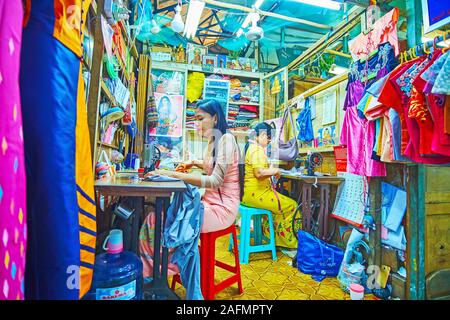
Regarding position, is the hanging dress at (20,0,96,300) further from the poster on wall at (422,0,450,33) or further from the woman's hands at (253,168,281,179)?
the woman's hands at (253,168,281,179)

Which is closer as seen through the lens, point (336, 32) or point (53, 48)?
point (53, 48)

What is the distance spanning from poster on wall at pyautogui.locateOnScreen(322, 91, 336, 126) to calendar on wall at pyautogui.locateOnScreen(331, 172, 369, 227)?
2.30 ft

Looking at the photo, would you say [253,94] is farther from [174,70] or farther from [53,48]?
[53,48]

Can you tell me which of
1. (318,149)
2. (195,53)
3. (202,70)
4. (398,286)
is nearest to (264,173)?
(318,149)

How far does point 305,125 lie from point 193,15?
6.62 ft

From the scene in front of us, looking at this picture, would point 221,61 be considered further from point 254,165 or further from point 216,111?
point 216,111

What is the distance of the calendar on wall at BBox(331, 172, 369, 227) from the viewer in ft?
6.75

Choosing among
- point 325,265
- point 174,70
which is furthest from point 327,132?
point 174,70

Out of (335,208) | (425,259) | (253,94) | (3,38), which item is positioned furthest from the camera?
(253,94)

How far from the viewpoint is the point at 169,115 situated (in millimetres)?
3709

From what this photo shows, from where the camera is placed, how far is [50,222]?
0.56 meters

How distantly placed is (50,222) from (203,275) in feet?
3.50

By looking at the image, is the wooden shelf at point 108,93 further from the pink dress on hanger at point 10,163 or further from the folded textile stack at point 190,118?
the folded textile stack at point 190,118
